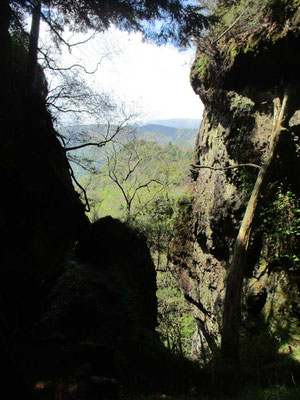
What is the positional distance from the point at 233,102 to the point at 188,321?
529 inches

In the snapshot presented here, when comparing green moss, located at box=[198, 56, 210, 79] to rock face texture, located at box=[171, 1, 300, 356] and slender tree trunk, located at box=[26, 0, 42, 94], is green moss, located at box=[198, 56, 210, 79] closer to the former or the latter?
rock face texture, located at box=[171, 1, 300, 356]

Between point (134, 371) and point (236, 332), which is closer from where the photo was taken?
point (134, 371)

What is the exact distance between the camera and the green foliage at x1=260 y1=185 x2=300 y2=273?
24.4 ft

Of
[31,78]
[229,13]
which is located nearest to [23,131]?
[31,78]

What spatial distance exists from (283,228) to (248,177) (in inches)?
86.9

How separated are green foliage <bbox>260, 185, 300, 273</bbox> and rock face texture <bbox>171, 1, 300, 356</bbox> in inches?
1.1

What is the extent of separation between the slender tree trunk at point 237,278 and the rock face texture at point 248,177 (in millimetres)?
356

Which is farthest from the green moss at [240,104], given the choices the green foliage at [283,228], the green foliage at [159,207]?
the green foliage at [159,207]

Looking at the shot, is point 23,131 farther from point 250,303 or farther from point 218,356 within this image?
point 250,303

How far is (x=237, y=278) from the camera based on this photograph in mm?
6250

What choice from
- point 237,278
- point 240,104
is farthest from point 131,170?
point 237,278

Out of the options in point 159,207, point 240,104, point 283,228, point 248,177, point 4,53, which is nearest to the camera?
point 4,53

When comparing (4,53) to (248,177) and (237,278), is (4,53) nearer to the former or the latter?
(237,278)

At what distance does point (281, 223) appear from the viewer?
7.86 meters
